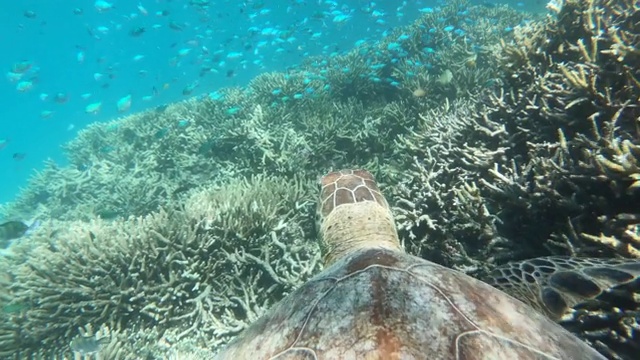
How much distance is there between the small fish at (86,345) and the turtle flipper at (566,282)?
387cm

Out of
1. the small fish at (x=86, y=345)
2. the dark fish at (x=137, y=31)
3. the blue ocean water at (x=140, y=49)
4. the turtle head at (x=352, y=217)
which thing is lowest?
the small fish at (x=86, y=345)

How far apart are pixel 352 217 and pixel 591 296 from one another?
187cm

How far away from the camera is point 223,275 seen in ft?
12.7

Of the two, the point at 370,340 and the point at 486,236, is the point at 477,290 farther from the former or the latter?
the point at 486,236

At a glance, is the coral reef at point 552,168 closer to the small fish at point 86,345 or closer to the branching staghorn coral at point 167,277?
the branching staghorn coral at point 167,277

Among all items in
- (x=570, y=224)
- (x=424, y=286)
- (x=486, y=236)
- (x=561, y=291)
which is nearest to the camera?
(x=424, y=286)

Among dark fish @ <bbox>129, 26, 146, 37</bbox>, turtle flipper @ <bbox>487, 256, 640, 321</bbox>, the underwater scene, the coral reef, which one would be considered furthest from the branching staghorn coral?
dark fish @ <bbox>129, 26, 146, 37</bbox>

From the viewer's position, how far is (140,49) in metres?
78.8

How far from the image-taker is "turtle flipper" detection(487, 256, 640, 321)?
183 centimetres

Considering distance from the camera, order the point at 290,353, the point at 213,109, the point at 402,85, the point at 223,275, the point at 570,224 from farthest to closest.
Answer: the point at 213,109 < the point at 402,85 < the point at 223,275 < the point at 570,224 < the point at 290,353

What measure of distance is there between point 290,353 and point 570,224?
7.91 feet

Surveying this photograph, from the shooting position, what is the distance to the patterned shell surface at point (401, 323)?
1268 millimetres

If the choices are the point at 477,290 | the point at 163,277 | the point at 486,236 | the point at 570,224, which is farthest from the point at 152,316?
the point at 570,224

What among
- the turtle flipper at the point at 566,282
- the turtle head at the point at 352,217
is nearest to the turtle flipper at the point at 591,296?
the turtle flipper at the point at 566,282
